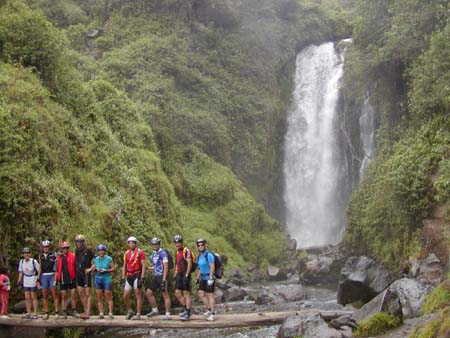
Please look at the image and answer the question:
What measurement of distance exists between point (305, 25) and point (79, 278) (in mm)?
41820

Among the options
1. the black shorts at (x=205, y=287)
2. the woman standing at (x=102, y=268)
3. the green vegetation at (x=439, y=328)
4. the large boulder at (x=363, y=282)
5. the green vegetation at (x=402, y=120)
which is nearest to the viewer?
the green vegetation at (x=439, y=328)

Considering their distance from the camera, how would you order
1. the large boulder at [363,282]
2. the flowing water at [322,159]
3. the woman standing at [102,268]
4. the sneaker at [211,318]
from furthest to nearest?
the flowing water at [322,159], the large boulder at [363,282], the woman standing at [102,268], the sneaker at [211,318]

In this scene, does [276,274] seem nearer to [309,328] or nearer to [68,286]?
[68,286]

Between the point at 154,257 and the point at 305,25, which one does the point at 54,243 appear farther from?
the point at 305,25

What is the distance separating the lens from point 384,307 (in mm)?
12250

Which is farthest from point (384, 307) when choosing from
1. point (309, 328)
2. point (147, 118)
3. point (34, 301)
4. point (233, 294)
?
point (147, 118)

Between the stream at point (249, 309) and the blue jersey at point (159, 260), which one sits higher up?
the blue jersey at point (159, 260)

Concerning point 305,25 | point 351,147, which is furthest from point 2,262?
point 305,25

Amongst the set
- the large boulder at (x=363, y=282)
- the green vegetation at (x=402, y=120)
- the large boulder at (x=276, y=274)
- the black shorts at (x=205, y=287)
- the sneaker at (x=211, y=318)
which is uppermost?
the green vegetation at (x=402, y=120)

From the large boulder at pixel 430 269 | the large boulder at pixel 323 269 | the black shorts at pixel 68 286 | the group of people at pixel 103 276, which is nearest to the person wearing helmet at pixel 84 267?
the group of people at pixel 103 276

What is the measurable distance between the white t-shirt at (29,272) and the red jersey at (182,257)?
145 inches

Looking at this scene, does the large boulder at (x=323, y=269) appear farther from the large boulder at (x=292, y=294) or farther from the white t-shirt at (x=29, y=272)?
the white t-shirt at (x=29, y=272)

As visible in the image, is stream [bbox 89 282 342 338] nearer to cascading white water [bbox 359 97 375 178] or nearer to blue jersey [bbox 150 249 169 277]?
blue jersey [bbox 150 249 169 277]

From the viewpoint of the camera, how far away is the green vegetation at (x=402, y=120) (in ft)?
64.8
